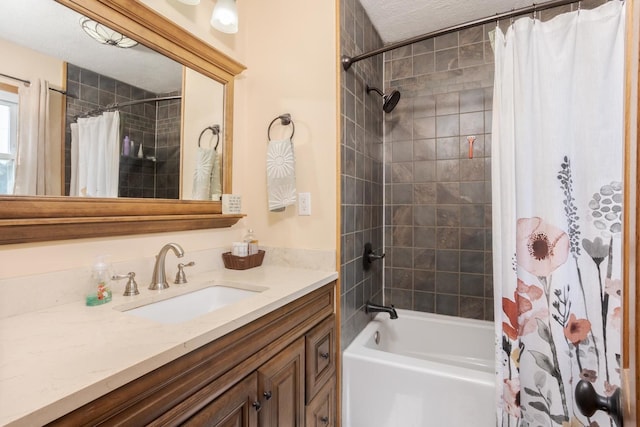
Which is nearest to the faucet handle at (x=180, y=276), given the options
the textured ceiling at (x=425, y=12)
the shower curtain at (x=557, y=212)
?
the shower curtain at (x=557, y=212)

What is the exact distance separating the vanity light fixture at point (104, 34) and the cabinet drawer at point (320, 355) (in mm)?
1357

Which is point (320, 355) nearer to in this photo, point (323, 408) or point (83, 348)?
point (323, 408)

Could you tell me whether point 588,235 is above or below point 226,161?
below

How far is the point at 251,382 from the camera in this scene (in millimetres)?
899

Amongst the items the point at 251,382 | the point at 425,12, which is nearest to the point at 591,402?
the point at 251,382

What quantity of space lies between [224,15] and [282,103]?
474mm

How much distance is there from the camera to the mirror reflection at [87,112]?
0.87 meters

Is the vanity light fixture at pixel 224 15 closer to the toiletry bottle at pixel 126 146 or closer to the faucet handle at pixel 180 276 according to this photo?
the toiletry bottle at pixel 126 146

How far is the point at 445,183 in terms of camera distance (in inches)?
83.7

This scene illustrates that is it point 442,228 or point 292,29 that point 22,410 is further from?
point 442,228

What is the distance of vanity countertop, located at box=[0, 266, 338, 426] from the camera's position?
49 centimetres

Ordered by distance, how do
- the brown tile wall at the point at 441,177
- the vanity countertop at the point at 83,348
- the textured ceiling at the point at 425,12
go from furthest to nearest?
the brown tile wall at the point at 441,177, the textured ceiling at the point at 425,12, the vanity countertop at the point at 83,348

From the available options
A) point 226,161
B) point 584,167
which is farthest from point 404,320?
point 226,161

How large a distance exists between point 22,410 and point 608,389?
1.72 meters
